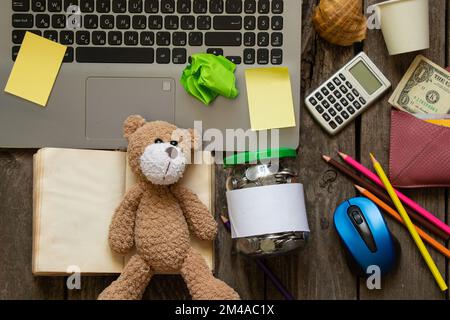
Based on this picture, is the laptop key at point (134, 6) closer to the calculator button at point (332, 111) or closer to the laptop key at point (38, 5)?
the laptop key at point (38, 5)

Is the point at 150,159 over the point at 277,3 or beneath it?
beneath

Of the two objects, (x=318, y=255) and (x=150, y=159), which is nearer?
(x=150, y=159)

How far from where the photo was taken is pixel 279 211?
0.69 meters

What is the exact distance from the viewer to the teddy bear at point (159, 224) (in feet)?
2.22

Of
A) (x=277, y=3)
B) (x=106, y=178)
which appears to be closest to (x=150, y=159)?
(x=106, y=178)

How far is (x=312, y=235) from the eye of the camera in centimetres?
76

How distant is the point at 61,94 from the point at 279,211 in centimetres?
32

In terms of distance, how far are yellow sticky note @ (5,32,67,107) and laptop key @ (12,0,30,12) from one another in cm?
3

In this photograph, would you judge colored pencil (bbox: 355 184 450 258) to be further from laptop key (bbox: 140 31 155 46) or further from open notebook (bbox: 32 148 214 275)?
laptop key (bbox: 140 31 155 46)

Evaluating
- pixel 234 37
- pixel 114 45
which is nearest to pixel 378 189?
pixel 234 37

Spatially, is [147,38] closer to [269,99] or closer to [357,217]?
[269,99]

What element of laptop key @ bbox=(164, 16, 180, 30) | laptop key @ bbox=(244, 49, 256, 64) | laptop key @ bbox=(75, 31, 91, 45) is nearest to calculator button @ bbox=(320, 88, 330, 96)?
laptop key @ bbox=(244, 49, 256, 64)
